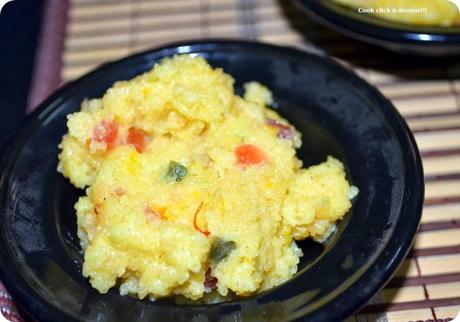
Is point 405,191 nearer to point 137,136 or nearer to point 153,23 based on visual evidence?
point 137,136

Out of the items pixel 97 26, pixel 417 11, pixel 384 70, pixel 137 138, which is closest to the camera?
pixel 137 138

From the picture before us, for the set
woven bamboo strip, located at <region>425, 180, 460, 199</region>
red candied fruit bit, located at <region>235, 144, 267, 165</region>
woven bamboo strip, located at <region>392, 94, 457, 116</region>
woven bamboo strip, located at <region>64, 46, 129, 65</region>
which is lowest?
woven bamboo strip, located at <region>425, 180, 460, 199</region>

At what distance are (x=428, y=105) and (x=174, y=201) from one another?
4.38ft

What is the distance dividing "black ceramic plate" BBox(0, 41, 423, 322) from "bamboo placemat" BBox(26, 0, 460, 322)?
343 mm

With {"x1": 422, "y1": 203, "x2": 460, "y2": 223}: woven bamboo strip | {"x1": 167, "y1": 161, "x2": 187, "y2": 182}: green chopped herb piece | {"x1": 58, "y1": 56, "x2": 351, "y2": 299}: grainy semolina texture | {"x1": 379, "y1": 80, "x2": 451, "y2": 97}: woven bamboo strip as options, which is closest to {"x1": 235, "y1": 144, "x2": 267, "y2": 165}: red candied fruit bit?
{"x1": 58, "y1": 56, "x2": 351, "y2": 299}: grainy semolina texture

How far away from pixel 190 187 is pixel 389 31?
1.05m

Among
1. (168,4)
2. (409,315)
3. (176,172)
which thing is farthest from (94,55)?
(409,315)

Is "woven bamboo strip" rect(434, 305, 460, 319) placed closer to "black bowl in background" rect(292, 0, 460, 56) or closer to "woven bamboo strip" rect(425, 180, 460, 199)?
"woven bamboo strip" rect(425, 180, 460, 199)

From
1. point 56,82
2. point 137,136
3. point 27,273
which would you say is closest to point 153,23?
point 56,82

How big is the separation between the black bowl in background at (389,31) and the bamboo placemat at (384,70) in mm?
275

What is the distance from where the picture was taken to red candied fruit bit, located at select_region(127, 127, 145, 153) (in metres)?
2.16

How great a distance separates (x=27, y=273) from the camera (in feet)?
6.15

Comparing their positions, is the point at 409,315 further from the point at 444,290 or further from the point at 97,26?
the point at 97,26

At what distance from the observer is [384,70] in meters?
2.92
